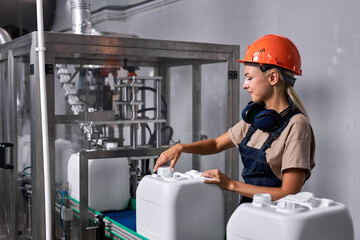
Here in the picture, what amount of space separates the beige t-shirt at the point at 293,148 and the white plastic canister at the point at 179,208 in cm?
22

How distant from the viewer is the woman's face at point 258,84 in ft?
4.97

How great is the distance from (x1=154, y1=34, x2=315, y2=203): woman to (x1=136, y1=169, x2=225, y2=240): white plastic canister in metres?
0.06

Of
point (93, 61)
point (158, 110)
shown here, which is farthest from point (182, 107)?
point (93, 61)

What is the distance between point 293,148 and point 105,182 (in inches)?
38.7

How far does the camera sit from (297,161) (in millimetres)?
1355

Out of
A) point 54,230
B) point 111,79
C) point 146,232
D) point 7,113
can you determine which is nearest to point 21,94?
point 7,113

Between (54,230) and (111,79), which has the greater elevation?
(111,79)

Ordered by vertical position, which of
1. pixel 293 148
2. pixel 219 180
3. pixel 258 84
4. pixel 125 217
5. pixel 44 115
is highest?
pixel 258 84

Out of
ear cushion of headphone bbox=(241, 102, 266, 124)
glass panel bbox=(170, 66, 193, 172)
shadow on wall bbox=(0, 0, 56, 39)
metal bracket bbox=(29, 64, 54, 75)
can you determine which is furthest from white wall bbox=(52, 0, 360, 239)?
shadow on wall bbox=(0, 0, 56, 39)

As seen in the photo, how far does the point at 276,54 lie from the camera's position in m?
1.49

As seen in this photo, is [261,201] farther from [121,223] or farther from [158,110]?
[158,110]

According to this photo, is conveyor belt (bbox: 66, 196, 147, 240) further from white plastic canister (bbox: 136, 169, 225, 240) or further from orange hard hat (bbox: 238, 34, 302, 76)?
orange hard hat (bbox: 238, 34, 302, 76)

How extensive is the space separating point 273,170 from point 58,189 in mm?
961

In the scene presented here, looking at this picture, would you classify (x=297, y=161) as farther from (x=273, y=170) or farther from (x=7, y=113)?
(x=7, y=113)
